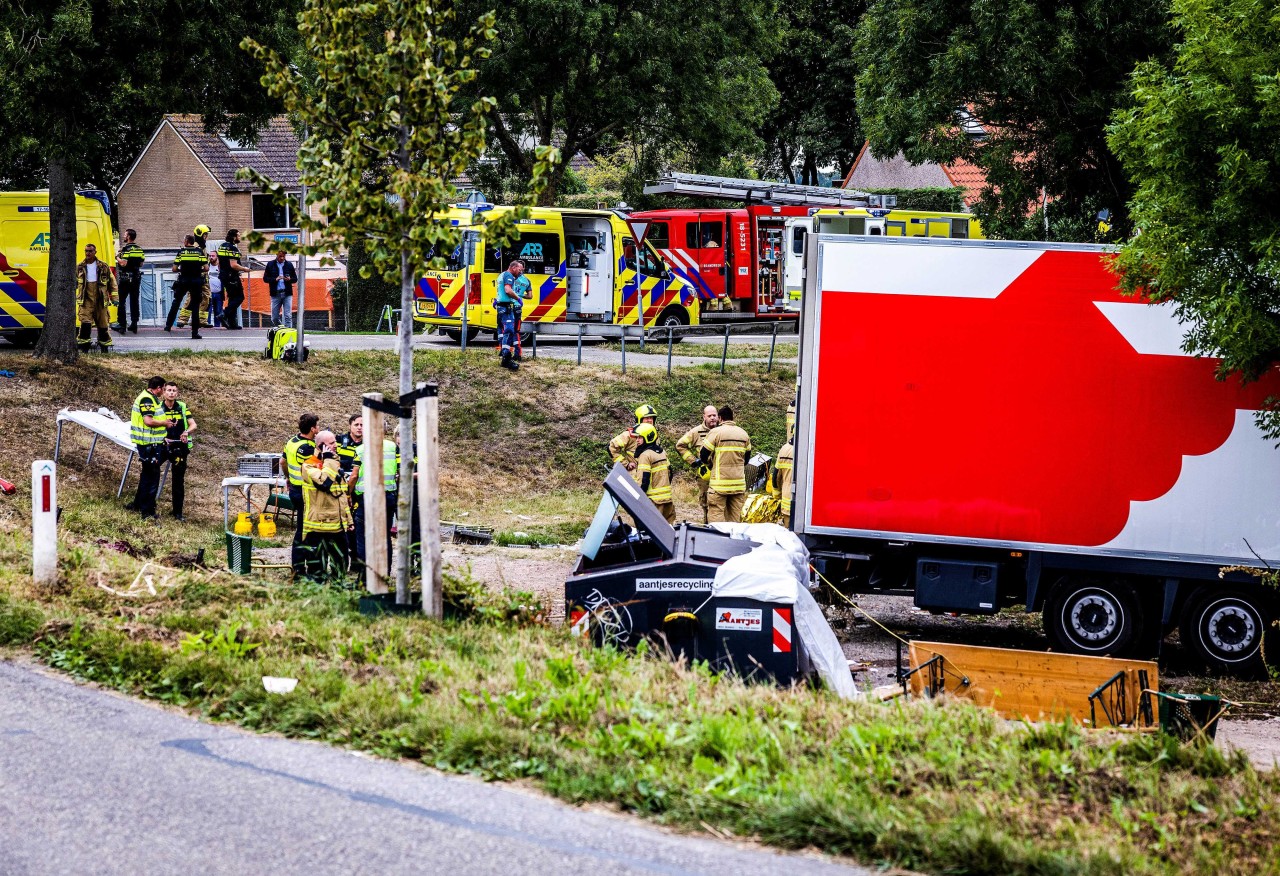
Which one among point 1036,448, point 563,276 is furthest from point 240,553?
point 563,276

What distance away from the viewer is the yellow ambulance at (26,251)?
2125cm

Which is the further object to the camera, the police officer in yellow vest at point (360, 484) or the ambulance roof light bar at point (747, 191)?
the ambulance roof light bar at point (747, 191)

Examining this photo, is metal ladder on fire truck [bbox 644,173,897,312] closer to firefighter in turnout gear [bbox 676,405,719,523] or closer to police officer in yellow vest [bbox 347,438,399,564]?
firefighter in turnout gear [bbox 676,405,719,523]

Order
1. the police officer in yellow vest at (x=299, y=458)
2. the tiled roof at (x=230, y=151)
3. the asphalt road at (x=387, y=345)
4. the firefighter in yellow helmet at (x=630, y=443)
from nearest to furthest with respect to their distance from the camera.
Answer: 1. the police officer in yellow vest at (x=299, y=458)
2. the firefighter in yellow helmet at (x=630, y=443)
3. the asphalt road at (x=387, y=345)
4. the tiled roof at (x=230, y=151)

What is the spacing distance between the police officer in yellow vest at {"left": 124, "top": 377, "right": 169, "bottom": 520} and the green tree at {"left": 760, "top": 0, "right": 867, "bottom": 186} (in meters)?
37.0

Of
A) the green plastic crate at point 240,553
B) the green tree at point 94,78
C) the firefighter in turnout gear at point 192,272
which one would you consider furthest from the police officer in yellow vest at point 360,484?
the firefighter in turnout gear at point 192,272

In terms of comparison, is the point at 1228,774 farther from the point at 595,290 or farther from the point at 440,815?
the point at 595,290

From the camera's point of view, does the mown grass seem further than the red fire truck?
No

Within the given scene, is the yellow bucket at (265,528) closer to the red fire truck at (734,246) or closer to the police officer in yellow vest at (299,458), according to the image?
the police officer in yellow vest at (299,458)

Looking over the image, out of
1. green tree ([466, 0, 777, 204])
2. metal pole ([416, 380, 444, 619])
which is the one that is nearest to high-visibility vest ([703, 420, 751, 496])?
metal pole ([416, 380, 444, 619])

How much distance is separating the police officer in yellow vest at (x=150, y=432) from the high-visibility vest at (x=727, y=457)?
6.17 meters

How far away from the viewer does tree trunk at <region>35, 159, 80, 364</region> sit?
18.2 meters

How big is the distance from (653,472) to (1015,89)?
1047 centimetres

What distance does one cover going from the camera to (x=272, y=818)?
18.5 feet
